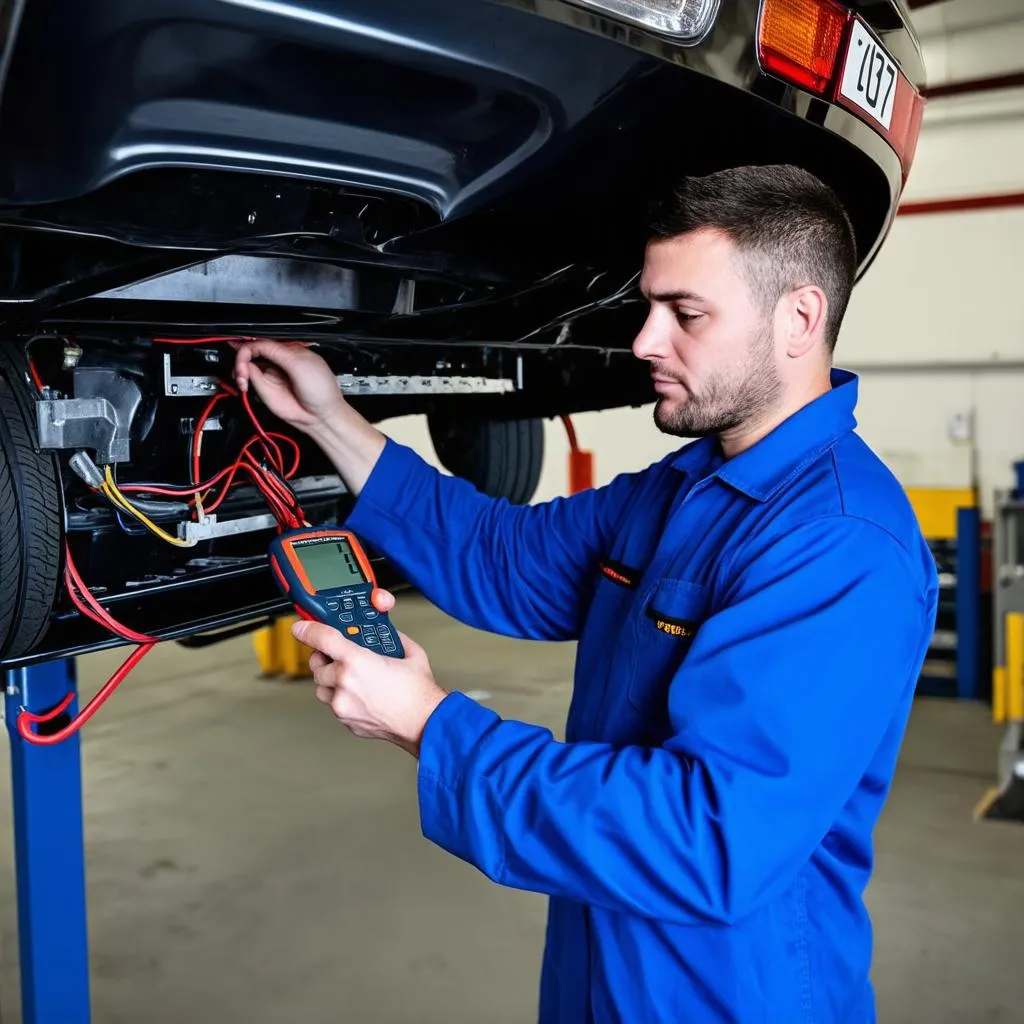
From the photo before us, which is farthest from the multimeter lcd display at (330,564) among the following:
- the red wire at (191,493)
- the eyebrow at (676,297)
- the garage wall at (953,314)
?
the garage wall at (953,314)

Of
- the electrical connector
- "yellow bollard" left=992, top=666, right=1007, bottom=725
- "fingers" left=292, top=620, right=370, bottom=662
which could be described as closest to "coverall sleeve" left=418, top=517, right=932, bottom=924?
"fingers" left=292, top=620, right=370, bottom=662

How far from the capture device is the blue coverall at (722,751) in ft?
3.10

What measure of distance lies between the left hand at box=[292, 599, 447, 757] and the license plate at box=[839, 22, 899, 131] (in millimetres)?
750

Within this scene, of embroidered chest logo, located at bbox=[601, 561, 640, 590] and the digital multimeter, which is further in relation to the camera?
embroidered chest logo, located at bbox=[601, 561, 640, 590]

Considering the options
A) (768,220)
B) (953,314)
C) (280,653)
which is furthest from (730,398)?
(953,314)

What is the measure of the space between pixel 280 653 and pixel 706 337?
4.77 meters

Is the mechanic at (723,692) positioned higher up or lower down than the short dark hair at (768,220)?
lower down

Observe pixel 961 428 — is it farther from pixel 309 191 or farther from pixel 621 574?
pixel 309 191

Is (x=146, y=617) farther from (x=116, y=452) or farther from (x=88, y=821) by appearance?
(x=88, y=821)

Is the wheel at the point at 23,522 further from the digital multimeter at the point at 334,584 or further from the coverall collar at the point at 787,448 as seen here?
the coverall collar at the point at 787,448

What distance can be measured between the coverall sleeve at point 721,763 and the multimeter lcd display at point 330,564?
0.24 m

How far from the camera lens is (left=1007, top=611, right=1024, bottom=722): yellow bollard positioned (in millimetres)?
4523

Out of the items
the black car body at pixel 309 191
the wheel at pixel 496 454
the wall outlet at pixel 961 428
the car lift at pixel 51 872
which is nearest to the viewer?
the black car body at pixel 309 191

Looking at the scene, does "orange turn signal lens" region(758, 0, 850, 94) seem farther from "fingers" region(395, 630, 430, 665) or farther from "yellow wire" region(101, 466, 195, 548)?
"yellow wire" region(101, 466, 195, 548)
